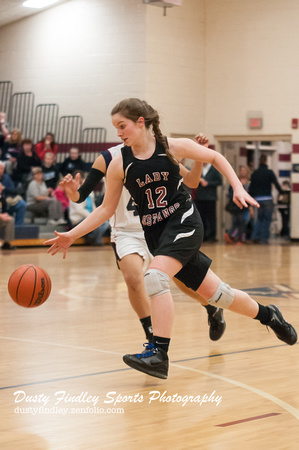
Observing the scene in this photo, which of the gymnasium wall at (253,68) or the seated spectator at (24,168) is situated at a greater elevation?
the gymnasium wall at (253,68)

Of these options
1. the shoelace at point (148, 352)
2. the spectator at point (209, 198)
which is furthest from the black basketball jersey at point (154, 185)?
the spectator at point (209, 198)

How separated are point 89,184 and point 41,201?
1126 centimetres

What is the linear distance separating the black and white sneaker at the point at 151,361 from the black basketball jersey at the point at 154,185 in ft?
2.51

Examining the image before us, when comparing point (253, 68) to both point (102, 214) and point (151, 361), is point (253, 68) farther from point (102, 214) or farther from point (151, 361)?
point (151, 361)

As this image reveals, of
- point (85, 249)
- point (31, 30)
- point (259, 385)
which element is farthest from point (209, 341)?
point (31, 30)

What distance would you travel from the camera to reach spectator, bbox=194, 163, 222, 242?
18344 mm

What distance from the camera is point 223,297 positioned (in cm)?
488

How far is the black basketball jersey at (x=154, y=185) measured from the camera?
186 inches

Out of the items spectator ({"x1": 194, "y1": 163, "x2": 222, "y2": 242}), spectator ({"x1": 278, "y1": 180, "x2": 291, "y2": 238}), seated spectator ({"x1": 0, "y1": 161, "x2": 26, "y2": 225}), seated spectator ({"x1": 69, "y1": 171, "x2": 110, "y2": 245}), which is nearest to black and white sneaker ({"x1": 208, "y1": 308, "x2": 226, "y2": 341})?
seated spectator ({"x1": 0, "y1": 161, "x2": 26, "y2": 225})

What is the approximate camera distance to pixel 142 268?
5594mm

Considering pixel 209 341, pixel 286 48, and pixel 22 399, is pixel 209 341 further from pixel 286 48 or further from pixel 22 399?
pixel 286 48

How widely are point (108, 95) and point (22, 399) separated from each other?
1450 centimetres

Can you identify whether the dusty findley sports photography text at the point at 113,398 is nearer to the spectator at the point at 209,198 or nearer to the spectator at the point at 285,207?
the spectator at the point at 209,198

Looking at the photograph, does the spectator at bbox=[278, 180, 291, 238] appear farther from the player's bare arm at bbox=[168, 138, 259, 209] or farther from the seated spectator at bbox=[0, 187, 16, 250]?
the player's bare arm at bbox=[168, 138, 259, 209]
